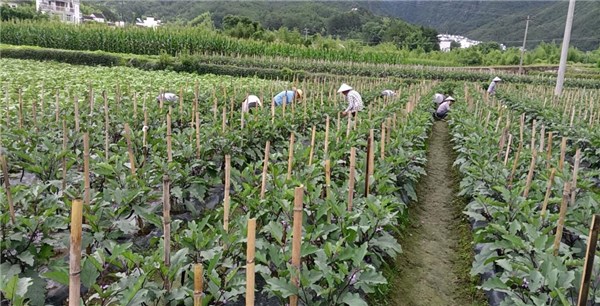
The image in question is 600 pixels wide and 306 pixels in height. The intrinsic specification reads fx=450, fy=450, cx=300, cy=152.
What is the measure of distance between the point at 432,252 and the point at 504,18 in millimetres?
89406

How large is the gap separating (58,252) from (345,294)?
2.38 meters

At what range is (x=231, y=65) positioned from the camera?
23.1 metres

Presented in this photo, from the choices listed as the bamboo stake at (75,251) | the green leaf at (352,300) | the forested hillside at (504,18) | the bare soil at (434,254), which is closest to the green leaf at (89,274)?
the bamboo stake at (75,251)

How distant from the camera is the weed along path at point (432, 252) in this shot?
3.97 meters

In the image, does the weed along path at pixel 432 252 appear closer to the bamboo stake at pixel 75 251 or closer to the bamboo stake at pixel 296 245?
the bamboo stake at pixel 296 245

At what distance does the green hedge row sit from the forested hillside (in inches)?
1220

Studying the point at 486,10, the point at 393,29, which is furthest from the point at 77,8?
the point at 486,10

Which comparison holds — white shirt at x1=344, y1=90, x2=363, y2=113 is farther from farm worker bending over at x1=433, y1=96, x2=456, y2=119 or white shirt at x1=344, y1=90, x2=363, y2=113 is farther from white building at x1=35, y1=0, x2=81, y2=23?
white building at x1=35, y1=0, x2=81, y2=23

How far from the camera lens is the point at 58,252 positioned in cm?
358

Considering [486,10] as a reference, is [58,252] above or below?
below

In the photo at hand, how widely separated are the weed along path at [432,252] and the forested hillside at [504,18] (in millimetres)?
50057

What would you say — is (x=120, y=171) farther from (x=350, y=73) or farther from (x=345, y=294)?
(x=350, y=73)

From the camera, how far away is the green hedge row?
21.6 meters

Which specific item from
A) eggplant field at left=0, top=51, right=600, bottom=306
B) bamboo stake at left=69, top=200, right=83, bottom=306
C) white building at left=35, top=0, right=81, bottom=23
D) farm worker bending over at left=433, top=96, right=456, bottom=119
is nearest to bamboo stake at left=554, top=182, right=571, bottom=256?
eggplant field at left=0, top=51, right=600, bottom=306
